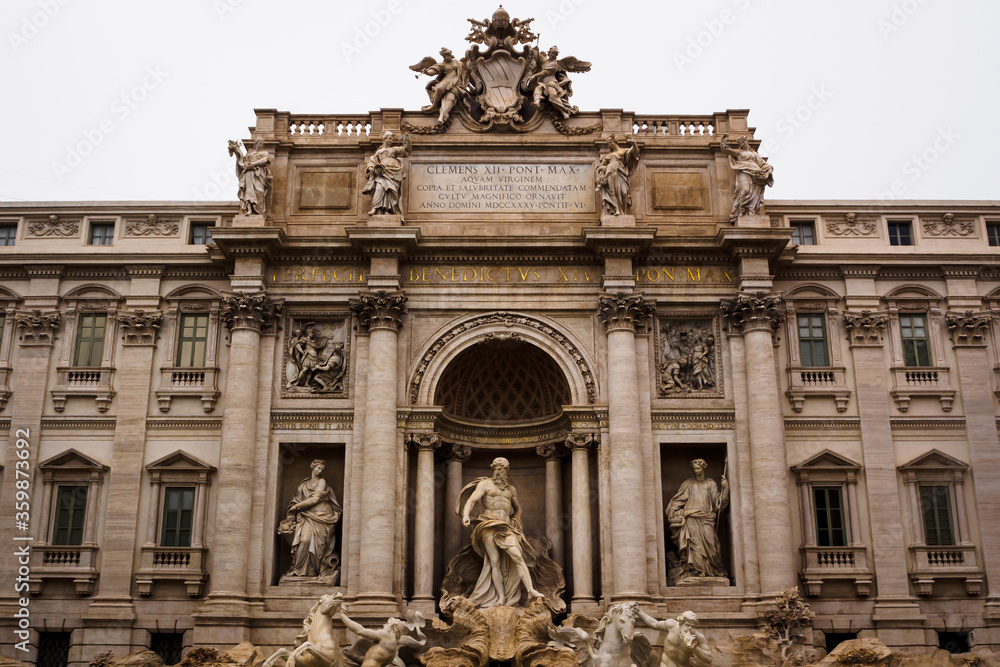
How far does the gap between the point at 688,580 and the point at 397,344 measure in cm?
1007

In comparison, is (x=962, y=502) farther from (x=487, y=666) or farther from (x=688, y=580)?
(x=487, y=666)

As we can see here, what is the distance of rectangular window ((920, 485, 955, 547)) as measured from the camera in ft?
94.2

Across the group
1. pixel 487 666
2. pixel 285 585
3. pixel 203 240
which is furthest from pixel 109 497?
pixel 487 666

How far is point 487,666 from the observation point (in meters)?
25.1

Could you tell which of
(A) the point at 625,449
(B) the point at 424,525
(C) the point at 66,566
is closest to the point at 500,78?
(A) the point at 625,449

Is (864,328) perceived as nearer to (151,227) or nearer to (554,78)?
(554,78)

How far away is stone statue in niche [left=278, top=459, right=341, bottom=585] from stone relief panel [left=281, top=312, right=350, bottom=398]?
2100 mm

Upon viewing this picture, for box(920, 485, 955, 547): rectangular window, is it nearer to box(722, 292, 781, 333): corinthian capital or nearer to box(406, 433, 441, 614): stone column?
box(722, 292, 781, 333): corinthian capital

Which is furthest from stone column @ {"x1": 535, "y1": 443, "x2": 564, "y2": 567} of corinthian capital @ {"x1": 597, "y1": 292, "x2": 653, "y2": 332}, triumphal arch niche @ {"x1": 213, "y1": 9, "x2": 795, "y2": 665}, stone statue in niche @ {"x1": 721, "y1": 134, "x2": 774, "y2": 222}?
stone statue in niche @ {"x1": 721, "y1": 134, "x2": 774, "y2": 222}

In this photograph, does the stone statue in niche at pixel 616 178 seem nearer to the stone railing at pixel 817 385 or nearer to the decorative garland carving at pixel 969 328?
the stone railing at pixel 817 385

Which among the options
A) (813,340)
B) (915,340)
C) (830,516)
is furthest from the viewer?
(915,340)

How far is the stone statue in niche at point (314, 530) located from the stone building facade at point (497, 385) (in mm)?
258

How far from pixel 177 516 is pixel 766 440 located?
53.0ft

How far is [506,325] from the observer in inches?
1148
